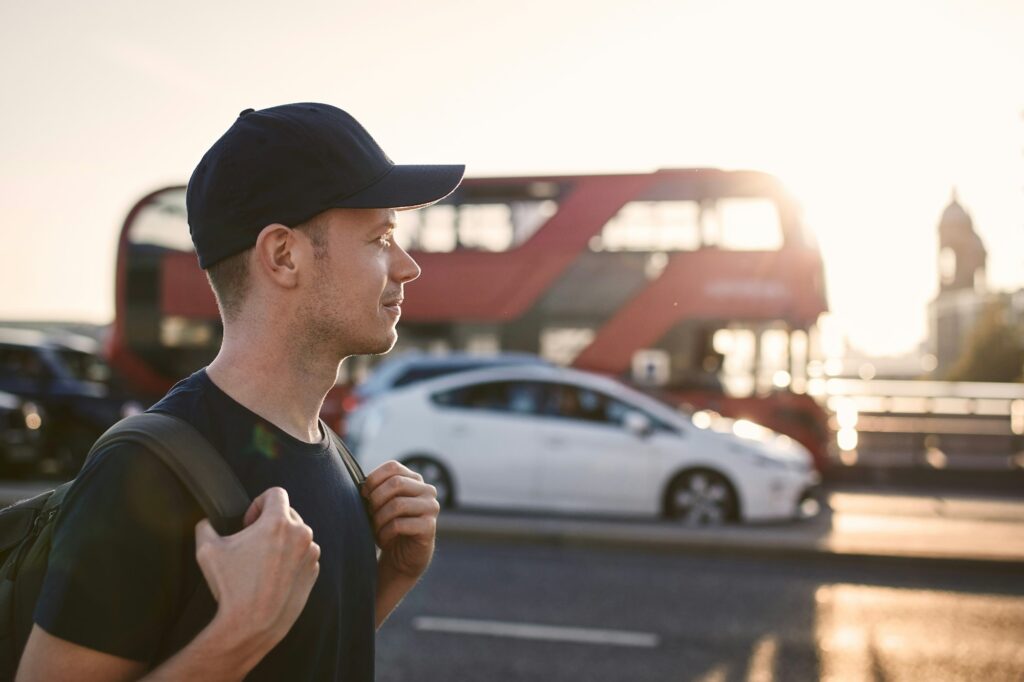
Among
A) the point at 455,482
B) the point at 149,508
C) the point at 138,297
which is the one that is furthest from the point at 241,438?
the point at 138,297

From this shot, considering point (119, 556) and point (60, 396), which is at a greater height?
point (119, 556)

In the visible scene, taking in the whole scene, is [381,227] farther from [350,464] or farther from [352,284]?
[350,464]

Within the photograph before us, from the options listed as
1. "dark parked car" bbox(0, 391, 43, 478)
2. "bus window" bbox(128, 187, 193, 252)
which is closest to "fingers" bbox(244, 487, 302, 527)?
"dark parked car" bbox(0, 391, 43, 478)

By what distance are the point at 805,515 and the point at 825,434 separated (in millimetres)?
3507

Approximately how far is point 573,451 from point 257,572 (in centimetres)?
914

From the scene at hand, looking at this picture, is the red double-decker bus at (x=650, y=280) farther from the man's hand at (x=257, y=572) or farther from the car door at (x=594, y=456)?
the man's hand at (x=257, y=572)

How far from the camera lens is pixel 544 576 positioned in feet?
25.6

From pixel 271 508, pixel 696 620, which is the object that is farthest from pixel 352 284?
pixel 696 620

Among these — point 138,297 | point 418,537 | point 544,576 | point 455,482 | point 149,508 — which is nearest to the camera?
point 149,508

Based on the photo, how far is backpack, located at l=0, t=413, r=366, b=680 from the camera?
48.1 inches

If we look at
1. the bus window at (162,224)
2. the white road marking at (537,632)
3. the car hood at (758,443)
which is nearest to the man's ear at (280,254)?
the white road marking at (537,632)

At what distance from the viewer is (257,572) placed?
1207 mm

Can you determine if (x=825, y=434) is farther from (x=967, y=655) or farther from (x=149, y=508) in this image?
(x=149, y=508)

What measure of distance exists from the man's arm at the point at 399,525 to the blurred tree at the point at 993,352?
59.6 m
